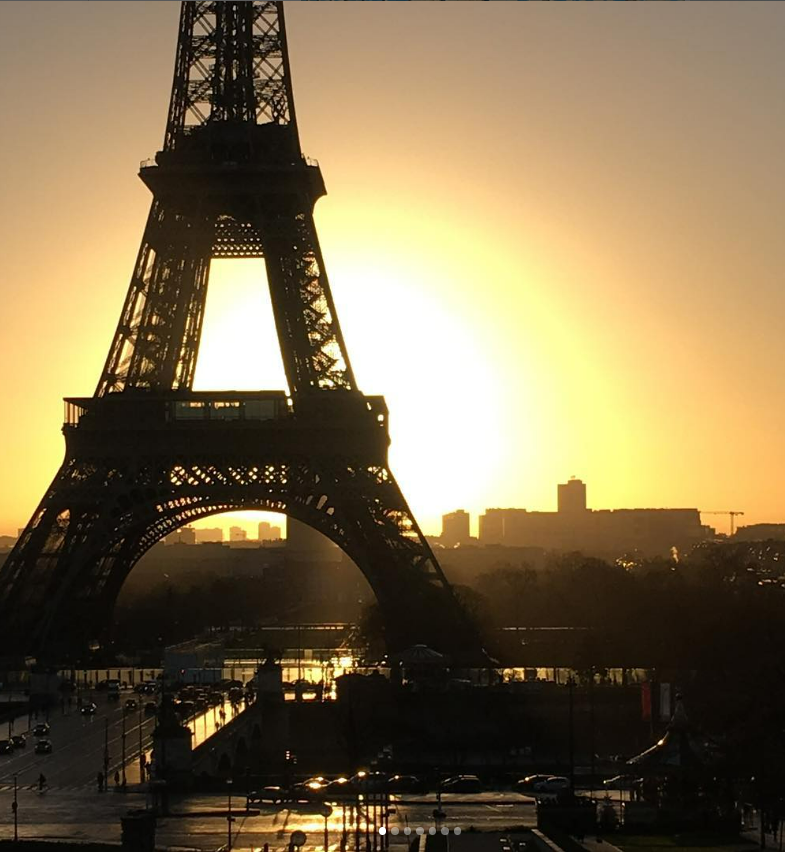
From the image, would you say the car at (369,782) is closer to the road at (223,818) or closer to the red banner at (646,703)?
the road at (223,818)

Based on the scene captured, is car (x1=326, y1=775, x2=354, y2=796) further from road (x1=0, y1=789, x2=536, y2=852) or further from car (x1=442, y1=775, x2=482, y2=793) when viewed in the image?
car (x1=442, y1=775, x2=482, y2=793)

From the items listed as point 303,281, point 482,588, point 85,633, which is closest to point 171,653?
point 85,633

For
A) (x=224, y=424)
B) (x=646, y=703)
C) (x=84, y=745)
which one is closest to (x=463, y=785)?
(x=84, y=745)

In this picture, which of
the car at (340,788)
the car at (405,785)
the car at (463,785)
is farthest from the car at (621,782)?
the car at (340,788)

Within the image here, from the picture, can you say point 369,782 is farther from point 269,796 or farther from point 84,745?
point 84,745

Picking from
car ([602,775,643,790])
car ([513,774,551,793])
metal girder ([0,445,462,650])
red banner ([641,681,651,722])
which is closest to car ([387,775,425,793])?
car ([513,774,551,793])
